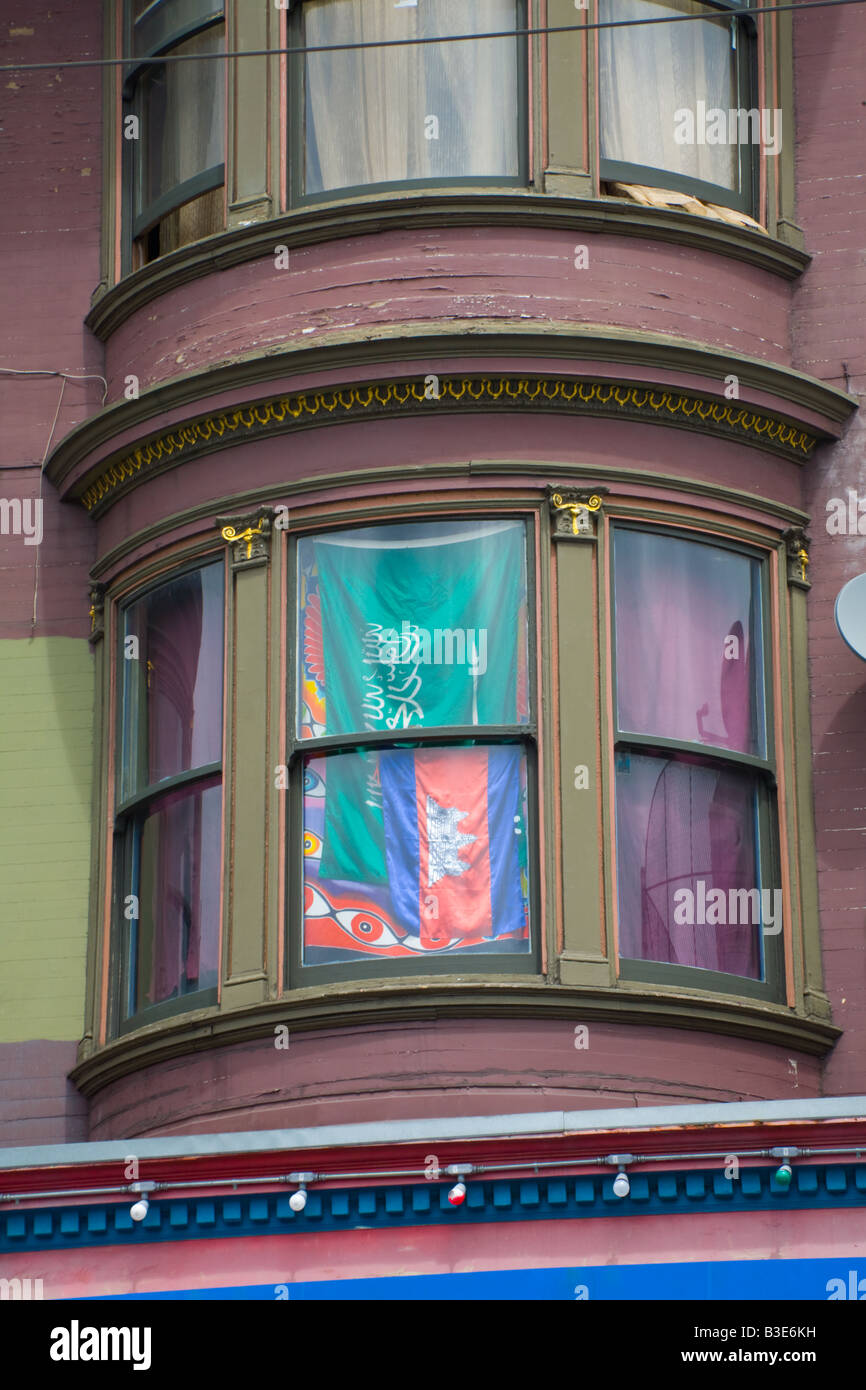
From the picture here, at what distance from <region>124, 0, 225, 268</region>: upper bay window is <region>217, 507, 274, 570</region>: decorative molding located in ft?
5.75

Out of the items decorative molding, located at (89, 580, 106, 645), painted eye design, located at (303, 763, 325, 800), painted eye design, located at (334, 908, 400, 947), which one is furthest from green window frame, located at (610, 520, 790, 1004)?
decorative molding, located at (89, 580, 106, 645)

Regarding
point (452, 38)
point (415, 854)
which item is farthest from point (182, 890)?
point (452, 38)

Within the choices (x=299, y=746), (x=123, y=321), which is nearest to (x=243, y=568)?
(x=299, y=746)

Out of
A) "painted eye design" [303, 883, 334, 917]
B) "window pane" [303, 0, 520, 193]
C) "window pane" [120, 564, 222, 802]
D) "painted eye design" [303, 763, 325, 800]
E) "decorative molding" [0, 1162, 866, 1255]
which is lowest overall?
"decorative molding" [0, 1162, 866, 1255]

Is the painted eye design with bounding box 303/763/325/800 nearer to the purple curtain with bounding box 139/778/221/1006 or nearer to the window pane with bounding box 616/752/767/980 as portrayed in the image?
the purple curtain with bounding box 139/778/221/1006

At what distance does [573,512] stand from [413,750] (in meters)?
1.41

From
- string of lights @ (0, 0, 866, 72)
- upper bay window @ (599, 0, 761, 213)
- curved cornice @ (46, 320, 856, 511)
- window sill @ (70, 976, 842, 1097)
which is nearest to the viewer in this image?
window sill @ (70, 976, 842, 1097)

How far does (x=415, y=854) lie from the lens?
41.5 ft

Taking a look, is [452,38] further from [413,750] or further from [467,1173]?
[467,1173]

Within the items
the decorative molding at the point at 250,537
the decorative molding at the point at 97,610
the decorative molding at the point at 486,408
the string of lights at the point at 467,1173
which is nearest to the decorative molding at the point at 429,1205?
the string of lights at the point at 467,1173

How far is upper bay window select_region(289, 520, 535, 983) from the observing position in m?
12.5

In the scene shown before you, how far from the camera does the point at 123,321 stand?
46.9ft
